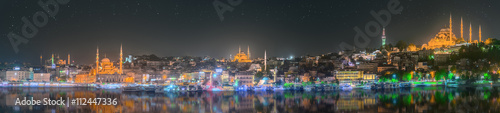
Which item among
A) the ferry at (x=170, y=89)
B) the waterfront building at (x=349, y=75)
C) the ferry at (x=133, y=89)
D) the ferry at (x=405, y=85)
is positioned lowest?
the ferry at (x=133, y=89)

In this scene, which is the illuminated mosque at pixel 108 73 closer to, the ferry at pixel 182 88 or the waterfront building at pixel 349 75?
the ferry at pixel 182 88

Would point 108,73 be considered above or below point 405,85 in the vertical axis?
above

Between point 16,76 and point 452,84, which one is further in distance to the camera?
point 16,76

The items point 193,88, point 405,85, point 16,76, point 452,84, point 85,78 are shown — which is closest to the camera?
point 193,88

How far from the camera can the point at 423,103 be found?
17.2 meters

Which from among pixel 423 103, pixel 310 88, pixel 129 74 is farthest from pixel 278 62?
pixel 423 103

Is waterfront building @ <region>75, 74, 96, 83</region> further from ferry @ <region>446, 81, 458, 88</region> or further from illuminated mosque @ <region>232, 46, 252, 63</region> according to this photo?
ferry @ <region>446, 81, 458, 88</region>

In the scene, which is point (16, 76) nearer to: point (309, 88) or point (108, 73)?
point (108, 73)

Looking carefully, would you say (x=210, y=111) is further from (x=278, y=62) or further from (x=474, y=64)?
(x=278, y=62)

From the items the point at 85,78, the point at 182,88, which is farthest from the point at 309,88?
the point at 85,78

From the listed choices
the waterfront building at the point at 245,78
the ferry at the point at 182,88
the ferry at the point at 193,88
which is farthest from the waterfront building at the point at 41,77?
the ferry at the point at 193,88

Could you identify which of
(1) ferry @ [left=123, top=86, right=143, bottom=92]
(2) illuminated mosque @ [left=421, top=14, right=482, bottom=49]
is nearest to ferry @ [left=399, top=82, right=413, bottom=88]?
(2) illuminated mosque @ [left=421, top=14, right=482, bottom=49]

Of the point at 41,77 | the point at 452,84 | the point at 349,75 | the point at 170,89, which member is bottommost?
the point at 170,89

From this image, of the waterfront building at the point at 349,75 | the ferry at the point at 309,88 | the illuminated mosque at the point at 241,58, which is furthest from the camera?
the illuminated mosque at the point at 241,58
